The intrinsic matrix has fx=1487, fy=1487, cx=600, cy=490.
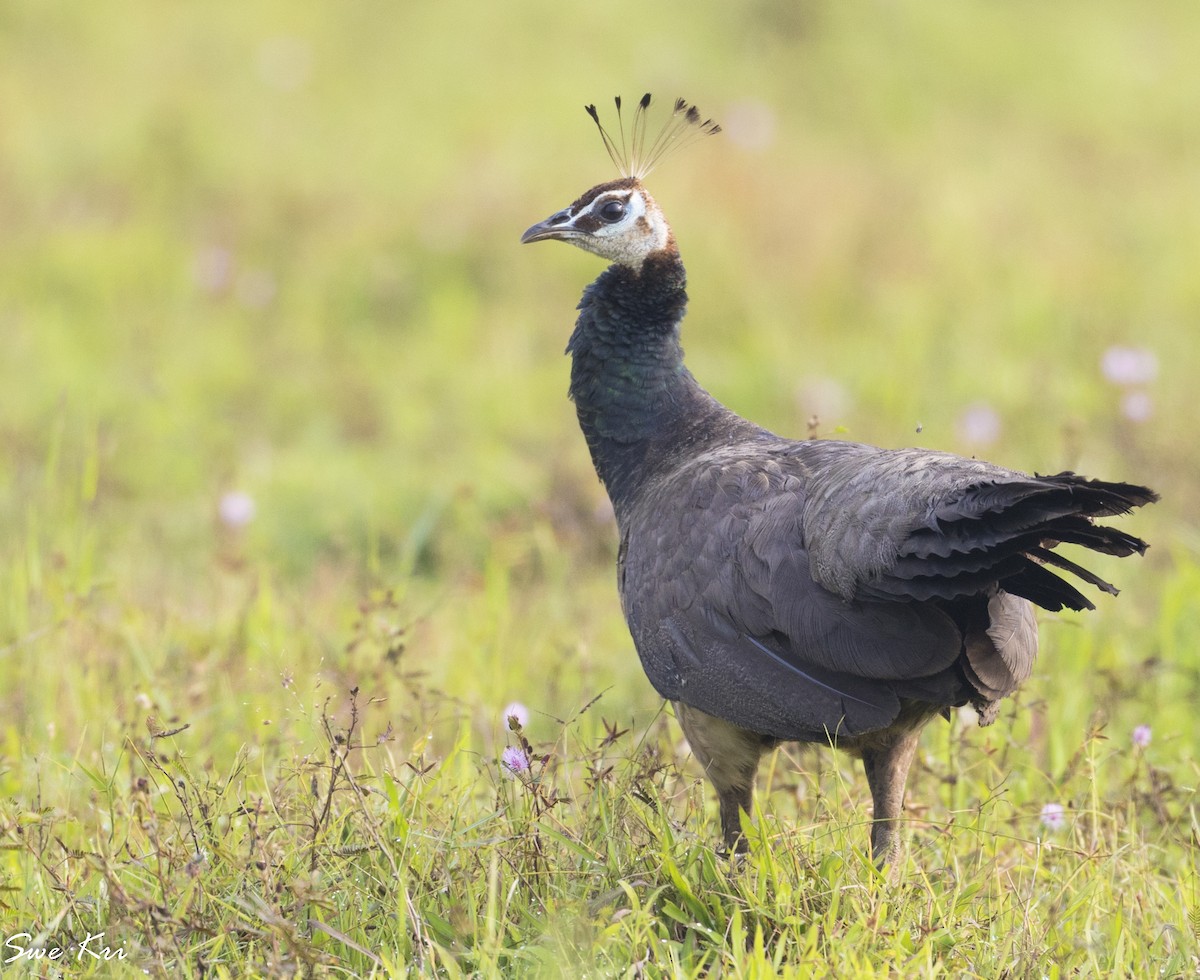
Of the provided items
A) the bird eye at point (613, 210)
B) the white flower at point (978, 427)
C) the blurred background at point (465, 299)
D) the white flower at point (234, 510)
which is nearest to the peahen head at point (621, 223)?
the bird eye at point (613, 210)

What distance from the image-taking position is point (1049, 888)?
10.6ft

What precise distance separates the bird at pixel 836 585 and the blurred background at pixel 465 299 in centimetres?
76

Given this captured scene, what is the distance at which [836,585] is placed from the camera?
307 cm

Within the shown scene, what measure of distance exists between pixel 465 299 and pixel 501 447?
1.76m

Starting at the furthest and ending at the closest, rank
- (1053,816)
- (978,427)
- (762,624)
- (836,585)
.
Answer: (978,427), (1053,816), (762,624), (836,585)

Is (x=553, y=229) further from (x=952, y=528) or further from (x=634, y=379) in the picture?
(x=952, y=528)

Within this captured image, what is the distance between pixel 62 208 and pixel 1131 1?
8603 mm

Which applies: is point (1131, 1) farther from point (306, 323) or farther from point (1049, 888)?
point (1049, 888)

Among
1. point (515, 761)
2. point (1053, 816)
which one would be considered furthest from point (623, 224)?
point (1053, 816)

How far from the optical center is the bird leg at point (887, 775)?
3307 millimetres

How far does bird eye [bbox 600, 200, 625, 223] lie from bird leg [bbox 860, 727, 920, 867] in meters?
1.60

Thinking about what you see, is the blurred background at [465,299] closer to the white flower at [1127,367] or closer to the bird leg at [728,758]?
the white flower at [1127,367]

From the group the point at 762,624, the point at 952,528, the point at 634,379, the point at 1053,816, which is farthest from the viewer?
the point at 634,379

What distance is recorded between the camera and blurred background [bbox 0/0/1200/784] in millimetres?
4734
